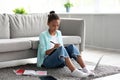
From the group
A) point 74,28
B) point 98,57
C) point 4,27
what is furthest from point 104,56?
point 4,27

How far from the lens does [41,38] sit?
3314 mm

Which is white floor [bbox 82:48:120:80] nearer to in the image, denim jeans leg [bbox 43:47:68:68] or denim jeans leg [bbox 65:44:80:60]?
denim jeans leg [bbox 65:44:80:60]

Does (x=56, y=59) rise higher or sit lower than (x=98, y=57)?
higher

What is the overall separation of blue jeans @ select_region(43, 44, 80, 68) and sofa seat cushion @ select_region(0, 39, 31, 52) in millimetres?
362

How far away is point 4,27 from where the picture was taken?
3.89m

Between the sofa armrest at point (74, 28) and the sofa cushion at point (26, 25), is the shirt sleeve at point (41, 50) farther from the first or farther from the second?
the sofa armrest at point (74, 28)

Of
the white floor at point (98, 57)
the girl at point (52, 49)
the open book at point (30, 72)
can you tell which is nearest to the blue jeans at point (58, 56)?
the girl at point (52, 49)

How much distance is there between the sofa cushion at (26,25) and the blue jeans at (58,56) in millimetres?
918

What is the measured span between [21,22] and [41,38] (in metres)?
0.91

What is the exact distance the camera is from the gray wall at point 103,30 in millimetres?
5133

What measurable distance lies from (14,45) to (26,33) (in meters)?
0.78

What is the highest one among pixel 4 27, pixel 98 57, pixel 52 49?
pixel 4 27

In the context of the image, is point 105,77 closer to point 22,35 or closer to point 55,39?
point 55,39

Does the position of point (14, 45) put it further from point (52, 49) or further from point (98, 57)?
point (98, 57)
